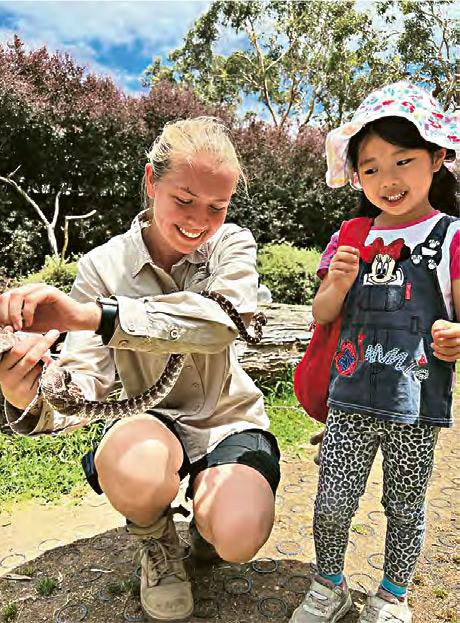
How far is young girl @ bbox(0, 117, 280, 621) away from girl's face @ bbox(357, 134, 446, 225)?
1.60 ft

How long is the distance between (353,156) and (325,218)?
36.3ft

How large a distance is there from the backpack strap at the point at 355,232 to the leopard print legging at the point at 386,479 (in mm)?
599

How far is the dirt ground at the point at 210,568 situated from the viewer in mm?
2324

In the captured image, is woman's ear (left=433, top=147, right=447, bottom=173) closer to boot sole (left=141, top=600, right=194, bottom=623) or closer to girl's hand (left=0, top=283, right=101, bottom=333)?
girl's hand (left=0, top=283, right=101, bottom=333)

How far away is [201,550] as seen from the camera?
252 cm

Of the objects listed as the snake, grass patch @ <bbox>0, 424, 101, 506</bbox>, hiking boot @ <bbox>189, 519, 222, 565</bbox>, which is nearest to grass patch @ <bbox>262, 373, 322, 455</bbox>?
grass patch @ <bbox>0, 424, 101, 506</bbox>

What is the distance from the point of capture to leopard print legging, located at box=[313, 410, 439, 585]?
78.9 inches

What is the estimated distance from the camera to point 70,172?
10.4 metres

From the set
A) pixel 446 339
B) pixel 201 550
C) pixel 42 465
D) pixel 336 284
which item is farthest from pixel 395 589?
pixel 42 465

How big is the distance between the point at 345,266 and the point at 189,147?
70cm

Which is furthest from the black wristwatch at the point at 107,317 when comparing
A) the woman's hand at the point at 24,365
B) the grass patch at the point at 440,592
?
the grass patch at the point at 440,592

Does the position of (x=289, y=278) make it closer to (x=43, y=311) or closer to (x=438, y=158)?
(x=438, y=158)

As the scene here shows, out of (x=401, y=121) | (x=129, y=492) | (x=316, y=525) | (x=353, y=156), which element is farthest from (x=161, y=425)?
(x=401, y=121)

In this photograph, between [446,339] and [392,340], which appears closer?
[446,339]
